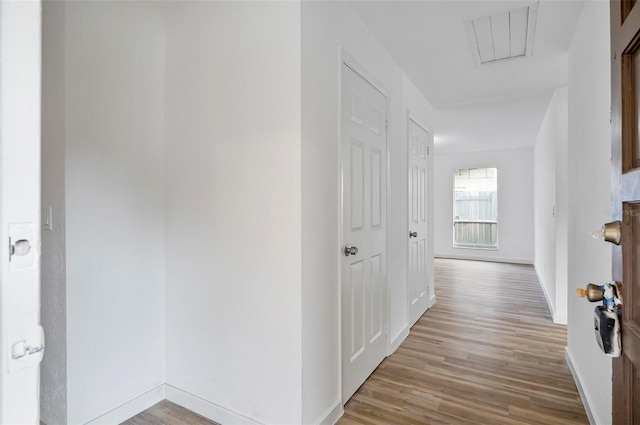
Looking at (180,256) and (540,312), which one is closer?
(180,256)

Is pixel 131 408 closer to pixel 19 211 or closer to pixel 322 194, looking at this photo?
pixel 322 194

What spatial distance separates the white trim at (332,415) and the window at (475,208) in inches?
268

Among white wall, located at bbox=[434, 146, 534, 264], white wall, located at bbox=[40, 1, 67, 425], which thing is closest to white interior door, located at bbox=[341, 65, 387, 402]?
white wall, located at bbox=[40, 1, 67, 425]

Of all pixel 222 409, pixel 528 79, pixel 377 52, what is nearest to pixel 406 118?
pixel 377 52

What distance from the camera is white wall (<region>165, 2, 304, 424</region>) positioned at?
5.40ft

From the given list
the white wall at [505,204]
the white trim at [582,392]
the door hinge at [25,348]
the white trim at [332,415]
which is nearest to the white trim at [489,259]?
the white wall at [505,204]

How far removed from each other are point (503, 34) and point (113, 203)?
2.83m

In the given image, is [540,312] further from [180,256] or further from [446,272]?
[180,256]

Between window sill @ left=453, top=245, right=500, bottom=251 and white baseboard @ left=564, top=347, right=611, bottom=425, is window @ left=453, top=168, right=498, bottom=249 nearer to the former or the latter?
window sill @ left=453, top=245, right=500, bottom=251

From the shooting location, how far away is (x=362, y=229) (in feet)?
7.29

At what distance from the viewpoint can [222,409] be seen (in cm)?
187

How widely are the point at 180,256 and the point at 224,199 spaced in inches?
19.9

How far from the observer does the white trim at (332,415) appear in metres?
1.78

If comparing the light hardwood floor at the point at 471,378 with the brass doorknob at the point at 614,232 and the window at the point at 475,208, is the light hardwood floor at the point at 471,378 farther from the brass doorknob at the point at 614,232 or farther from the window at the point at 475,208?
the window at the point at 475,208
